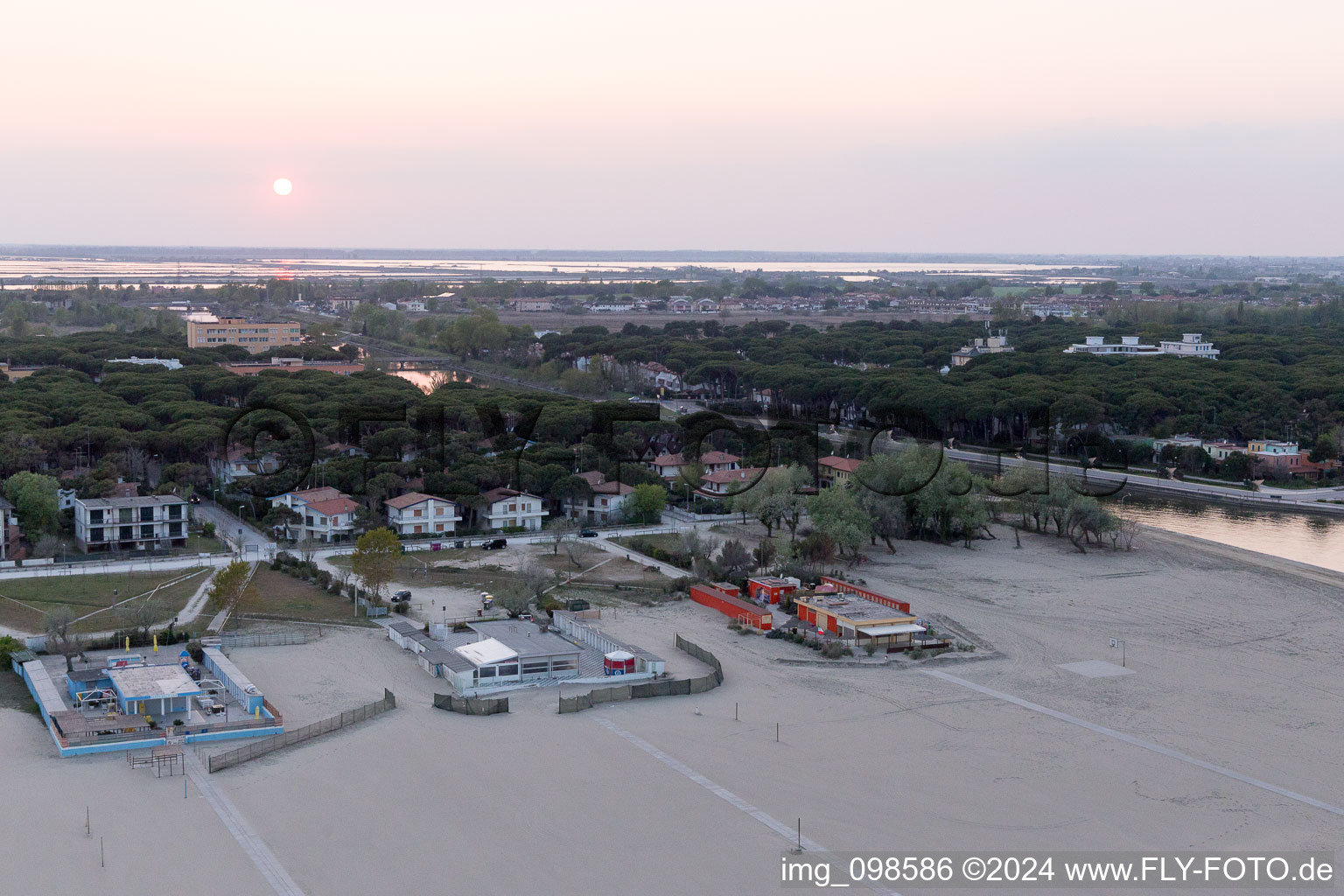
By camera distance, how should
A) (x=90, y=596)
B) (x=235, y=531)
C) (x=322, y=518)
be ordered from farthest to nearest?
(x=235, y=531)
(x=322, y=518)
(x=90, y=596)


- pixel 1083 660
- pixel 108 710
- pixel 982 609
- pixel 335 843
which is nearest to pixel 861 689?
pixel 1083 660

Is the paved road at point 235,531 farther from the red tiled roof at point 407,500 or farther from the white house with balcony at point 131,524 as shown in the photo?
the red tiled roof at point 407,500

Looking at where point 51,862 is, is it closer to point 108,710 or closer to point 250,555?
point 108,710

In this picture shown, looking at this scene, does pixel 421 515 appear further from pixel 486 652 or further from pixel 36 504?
pixel 486 652

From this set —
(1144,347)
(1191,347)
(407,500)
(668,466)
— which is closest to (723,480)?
(668,466)

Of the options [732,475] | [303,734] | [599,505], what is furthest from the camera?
[732,475]

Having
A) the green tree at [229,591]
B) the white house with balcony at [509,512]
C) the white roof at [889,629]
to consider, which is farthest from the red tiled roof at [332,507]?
the white roof at [889,629]
